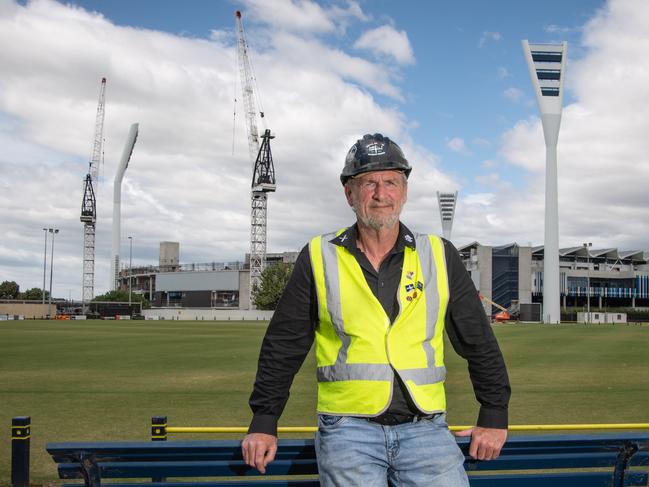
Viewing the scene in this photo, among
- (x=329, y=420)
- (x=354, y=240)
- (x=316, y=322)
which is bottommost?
(x=329, y=420)

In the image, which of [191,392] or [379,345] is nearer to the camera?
[379,345]

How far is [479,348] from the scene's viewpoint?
3559 millimetres

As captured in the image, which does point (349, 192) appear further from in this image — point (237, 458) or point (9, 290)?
point (9, 290)

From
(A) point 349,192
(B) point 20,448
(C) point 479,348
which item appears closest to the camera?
(C) point 479,348

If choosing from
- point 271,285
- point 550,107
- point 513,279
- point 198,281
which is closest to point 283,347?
point 550,107

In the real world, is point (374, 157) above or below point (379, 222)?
above

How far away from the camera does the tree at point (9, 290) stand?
16275 centimetres

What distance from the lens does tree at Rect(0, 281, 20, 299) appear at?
6407 inches

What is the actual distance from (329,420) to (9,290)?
17586 cm

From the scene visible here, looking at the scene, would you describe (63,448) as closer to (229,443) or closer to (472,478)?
(229,443)

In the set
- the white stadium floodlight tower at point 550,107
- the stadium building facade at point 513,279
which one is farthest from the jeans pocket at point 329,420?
the stadium building facade at point 513,279

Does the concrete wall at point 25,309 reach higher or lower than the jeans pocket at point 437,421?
lower

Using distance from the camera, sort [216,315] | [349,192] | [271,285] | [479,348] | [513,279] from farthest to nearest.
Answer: [513,279] < [216,315] < [271,285] < [349,192] < [479,348]

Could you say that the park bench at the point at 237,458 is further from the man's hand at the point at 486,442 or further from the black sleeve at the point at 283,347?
the black sleeve at the point at 283,347
